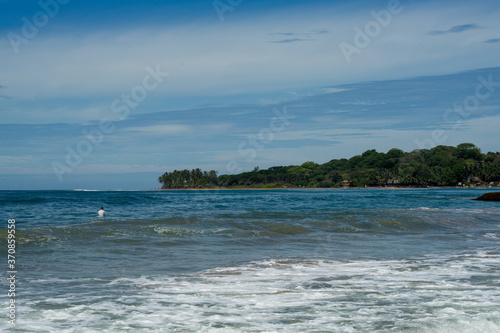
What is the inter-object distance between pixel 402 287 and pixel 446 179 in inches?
7664

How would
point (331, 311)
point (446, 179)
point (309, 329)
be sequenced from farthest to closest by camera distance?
1. point (446, 179)
2. point (331, 311)
3. point (309, 329)

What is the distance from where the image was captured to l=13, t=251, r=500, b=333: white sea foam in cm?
640

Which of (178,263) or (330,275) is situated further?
(178,263)

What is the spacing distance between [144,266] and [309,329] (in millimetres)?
6257

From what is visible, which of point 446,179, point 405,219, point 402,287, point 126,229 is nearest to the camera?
point 402,287

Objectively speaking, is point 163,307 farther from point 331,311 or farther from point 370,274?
point 370,274

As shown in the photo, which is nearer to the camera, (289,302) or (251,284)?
(289,302)

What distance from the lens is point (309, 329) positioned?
6.21 m

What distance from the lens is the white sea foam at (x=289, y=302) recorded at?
21.0 feet

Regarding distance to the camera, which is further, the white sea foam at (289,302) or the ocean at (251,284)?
the ocean at (251,284)

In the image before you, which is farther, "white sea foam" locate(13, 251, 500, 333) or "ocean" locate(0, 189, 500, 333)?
"ocean" locate(0, 189, 500, 333)

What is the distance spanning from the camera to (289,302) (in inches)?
300

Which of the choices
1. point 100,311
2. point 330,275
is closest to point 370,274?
point 330,275

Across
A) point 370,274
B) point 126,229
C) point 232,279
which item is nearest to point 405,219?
point 126,229
